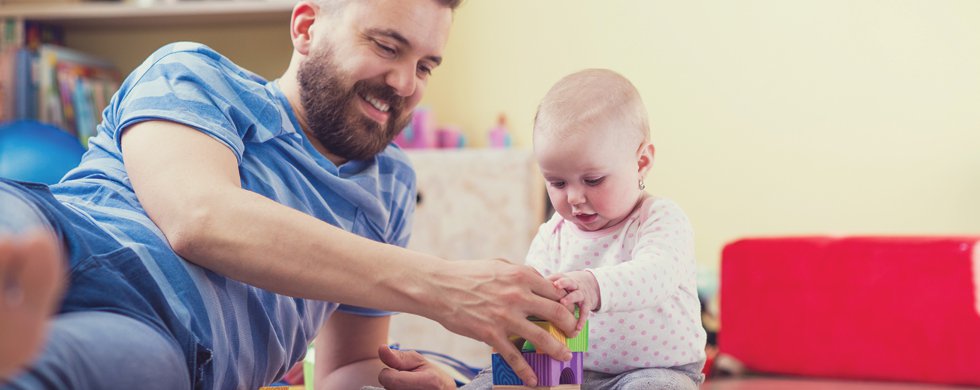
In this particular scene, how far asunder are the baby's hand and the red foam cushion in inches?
41.5

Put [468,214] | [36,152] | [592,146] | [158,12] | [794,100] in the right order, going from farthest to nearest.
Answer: [158,12], [794,100], [468,214], [36,152], [592,146]

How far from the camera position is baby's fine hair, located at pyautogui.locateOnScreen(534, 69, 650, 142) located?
3.74 feet

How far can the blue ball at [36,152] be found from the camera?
87.5 inches

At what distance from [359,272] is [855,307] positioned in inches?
50.7


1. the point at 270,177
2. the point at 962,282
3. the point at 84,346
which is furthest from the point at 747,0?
the point at 84,346

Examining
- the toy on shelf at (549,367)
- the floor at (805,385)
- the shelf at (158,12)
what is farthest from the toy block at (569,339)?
the shelf at (158,12)

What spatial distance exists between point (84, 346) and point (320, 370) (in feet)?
2.66

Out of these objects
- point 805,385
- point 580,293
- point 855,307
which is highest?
point 580,293

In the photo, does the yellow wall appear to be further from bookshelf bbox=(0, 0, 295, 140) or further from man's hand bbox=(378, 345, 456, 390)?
man's hand bbox=(378, 345, 456, 390)

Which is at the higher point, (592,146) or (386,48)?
(386,48)

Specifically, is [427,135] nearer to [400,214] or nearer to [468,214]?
[468,214]

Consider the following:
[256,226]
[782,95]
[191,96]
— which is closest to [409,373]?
[256,226]

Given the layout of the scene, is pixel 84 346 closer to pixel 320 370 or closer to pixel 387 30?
pixel 387 30

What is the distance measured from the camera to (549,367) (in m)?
0.99
